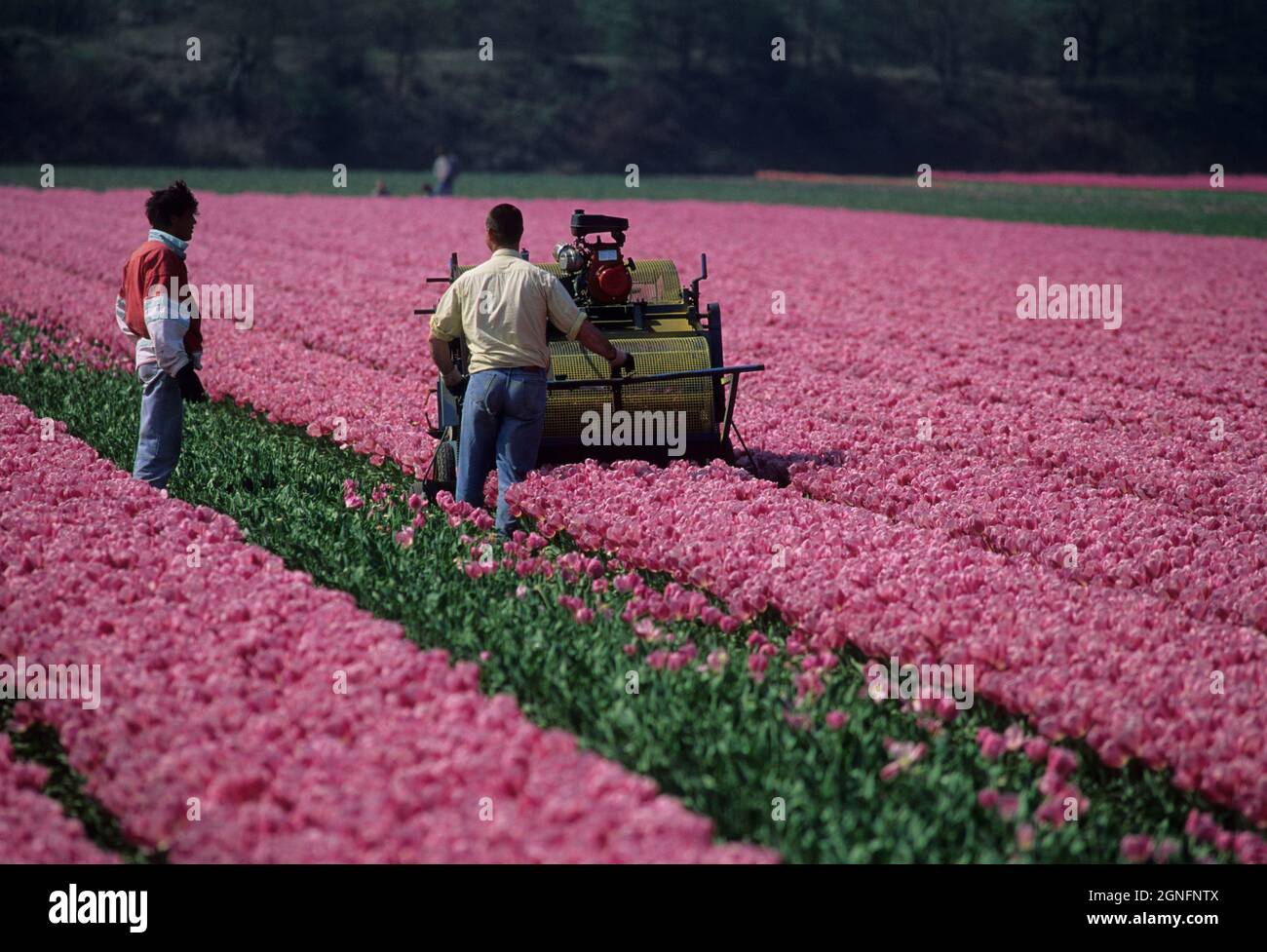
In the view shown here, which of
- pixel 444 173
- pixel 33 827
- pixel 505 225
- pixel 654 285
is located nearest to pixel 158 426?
pixel 505 225

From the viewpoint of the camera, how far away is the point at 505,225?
925cm

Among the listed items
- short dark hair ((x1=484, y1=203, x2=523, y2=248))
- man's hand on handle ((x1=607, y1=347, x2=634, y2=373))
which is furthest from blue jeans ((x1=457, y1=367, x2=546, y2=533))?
short dark hair ((x1=484, y1=203, x2=523, y2=248))

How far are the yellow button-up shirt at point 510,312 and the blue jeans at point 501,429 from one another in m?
0.11

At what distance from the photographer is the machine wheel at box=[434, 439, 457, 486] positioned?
10352mm

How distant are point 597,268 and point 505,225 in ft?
5.32

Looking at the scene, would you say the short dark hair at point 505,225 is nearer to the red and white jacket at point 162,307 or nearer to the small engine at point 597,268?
the small engine at point 597,268

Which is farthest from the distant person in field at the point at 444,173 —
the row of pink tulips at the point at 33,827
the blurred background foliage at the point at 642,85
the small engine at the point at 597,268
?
the row of pink tulips at the point at 33,827

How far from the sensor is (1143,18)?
11712 centimetres

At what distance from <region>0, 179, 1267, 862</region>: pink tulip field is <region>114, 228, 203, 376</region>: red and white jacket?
897mm

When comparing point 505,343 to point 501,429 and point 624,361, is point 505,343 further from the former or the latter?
point 624,361

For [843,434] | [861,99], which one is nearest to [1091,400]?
[843,434]

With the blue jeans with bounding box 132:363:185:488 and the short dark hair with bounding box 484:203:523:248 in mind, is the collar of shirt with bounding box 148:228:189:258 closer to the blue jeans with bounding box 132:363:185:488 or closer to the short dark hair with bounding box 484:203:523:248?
the blue jeans with bounding box 132:363:185:488

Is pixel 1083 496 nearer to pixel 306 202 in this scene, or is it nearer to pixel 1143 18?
pixel 306 202

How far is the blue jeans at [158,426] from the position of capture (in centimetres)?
957
